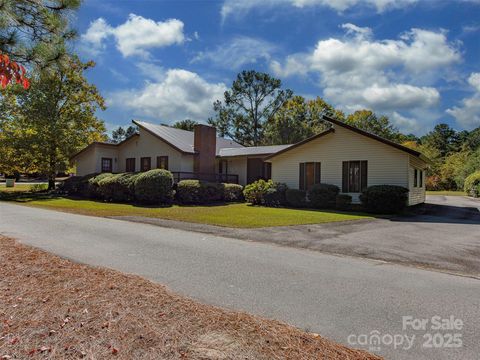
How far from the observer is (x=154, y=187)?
67.3ft

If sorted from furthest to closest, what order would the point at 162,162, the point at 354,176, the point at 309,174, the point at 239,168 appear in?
the point at 239,168 → the point at 162,162 → the point at 309,174 → the point at 354,176

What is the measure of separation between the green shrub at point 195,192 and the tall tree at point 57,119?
12626 millimetres

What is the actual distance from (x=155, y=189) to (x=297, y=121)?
2993 cm

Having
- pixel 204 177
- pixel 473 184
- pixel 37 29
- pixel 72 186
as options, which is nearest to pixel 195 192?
pixel 204 177

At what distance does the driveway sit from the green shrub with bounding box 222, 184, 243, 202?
1054 cm

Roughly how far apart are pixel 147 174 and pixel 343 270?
16.5 meters

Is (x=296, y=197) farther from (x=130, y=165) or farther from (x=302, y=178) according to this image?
(x=130, y=165)

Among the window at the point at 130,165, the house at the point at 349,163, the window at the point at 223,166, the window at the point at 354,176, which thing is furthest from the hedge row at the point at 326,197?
the window at the point at 130,165

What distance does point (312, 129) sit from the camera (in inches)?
1831

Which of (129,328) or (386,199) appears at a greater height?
(386,199)

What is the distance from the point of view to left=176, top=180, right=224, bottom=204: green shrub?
21641mm

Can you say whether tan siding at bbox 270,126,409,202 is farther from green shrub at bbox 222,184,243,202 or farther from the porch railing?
the porch railing

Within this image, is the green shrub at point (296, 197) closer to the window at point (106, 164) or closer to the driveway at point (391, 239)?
the driveway at point (391, 239)

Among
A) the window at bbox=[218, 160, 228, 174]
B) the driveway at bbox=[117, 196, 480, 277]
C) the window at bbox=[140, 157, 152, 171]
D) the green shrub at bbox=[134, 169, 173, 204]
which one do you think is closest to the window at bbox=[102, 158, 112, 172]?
the window at bbox=[140, 157, 152, 171]
